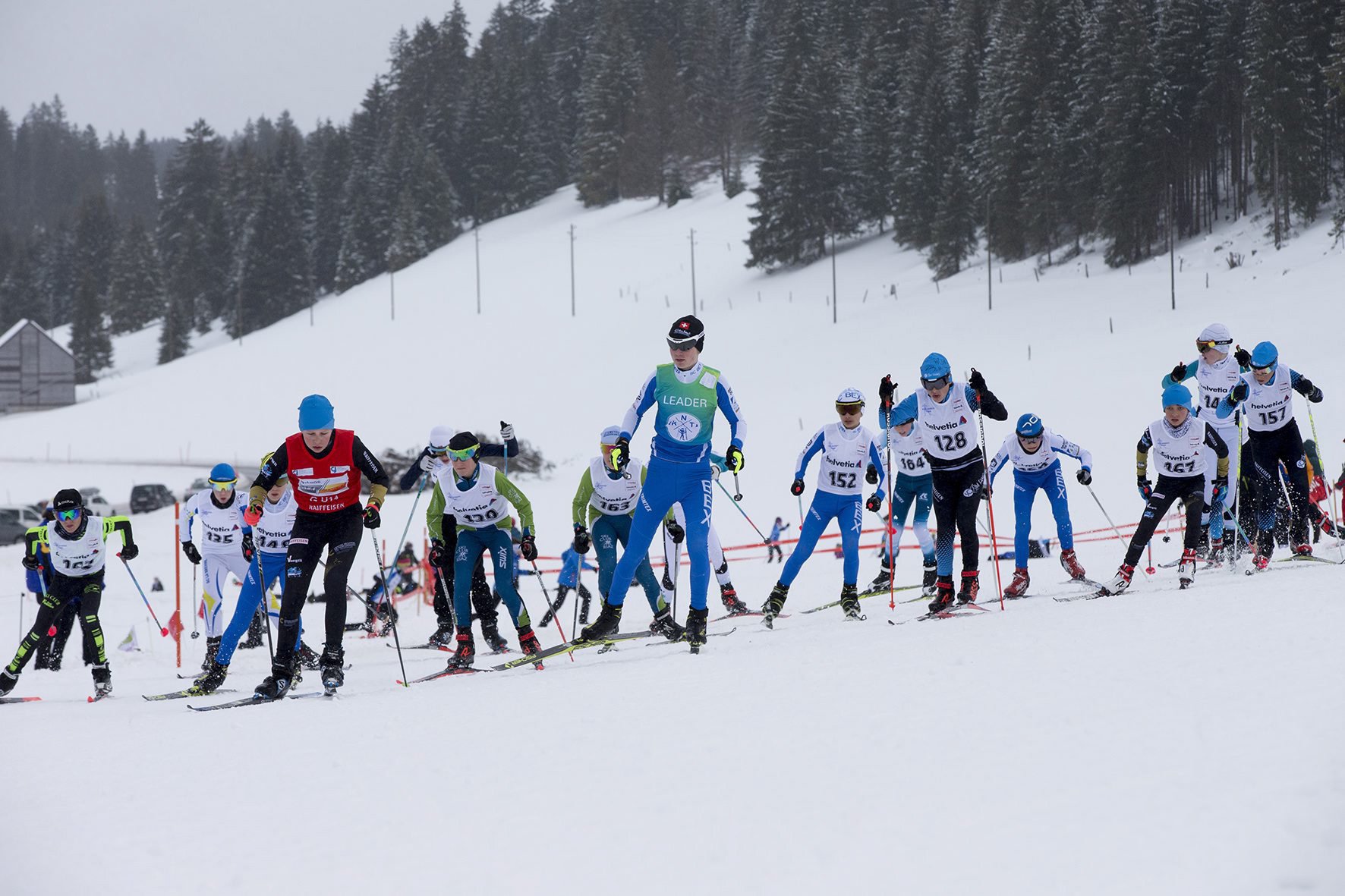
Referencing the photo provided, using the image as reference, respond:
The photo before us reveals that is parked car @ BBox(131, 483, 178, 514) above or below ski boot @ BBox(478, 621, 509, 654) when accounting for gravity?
→ above

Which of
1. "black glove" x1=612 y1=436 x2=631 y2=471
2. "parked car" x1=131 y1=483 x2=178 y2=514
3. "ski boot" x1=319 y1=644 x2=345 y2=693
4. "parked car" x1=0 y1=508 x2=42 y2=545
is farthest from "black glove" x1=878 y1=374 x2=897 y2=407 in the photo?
"parked car" x1=131 y1=483 x2=178 y2=514

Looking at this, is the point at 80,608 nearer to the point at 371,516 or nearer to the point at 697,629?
the point at 371,516

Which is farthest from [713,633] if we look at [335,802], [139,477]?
[139,477]

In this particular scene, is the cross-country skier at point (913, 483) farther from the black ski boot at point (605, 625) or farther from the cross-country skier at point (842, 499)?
the black ski boot at point (605, 625)

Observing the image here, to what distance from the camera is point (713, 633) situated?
33.3 feet

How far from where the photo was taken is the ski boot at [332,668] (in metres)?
8.05

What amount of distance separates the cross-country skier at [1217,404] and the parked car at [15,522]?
2865cm

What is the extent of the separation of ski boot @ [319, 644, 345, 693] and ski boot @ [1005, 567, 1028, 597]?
255 inches

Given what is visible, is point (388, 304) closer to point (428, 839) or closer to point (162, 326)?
point (162, 326)

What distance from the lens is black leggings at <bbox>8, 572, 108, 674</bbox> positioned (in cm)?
985

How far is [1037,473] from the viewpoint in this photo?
39.3 feet

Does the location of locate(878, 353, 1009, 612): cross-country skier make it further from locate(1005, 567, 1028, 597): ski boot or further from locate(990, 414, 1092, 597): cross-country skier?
locate(990, 414, 1092, 597): cross-country skier

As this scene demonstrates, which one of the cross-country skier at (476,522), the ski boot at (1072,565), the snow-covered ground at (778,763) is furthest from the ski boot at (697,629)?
the ski boot at (1072,565)

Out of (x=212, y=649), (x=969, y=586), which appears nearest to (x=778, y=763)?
(x=969, y=586)
